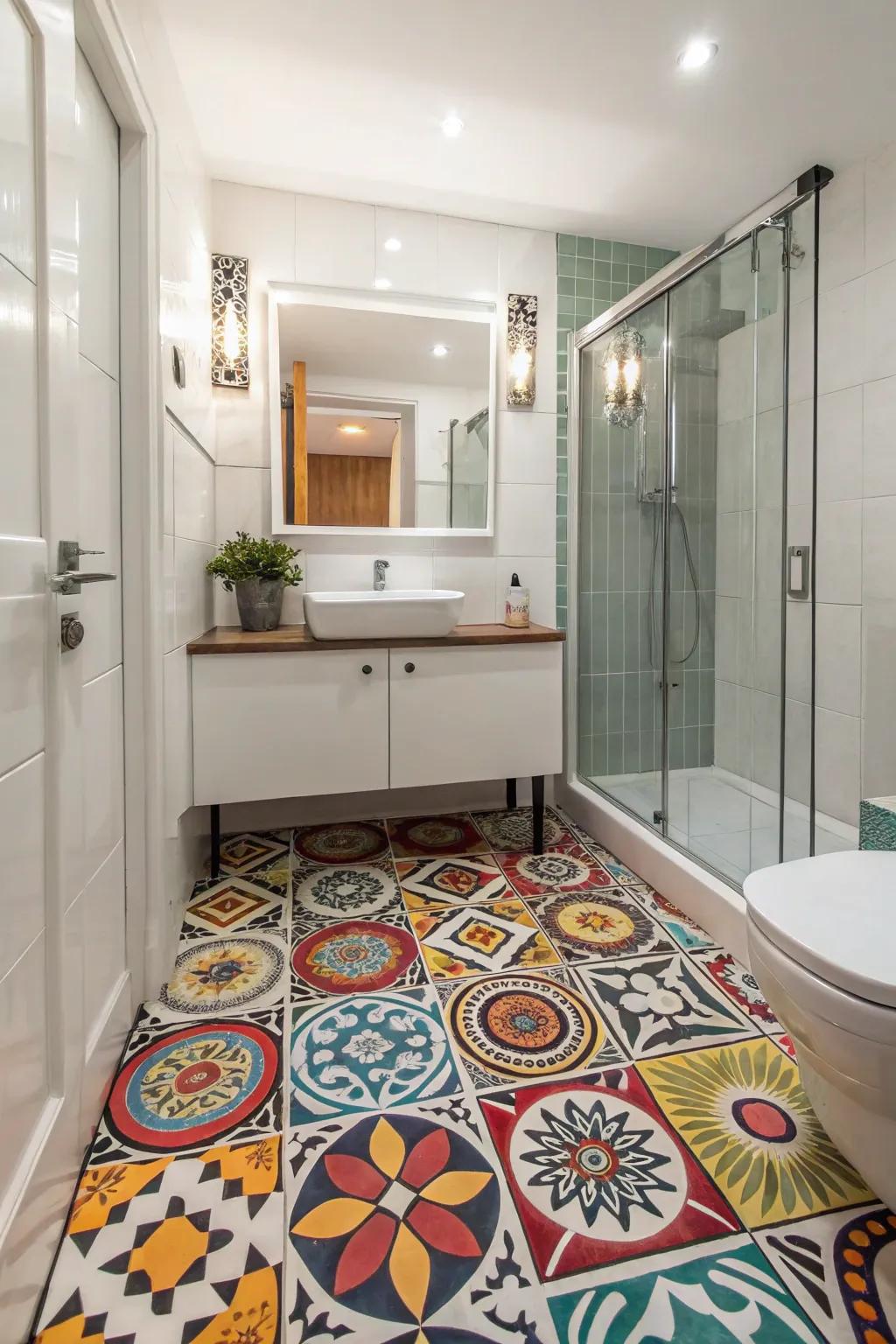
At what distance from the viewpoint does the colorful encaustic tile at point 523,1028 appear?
4.51 ft

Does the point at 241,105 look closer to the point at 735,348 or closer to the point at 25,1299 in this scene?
the point at 735,348

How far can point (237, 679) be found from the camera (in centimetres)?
202

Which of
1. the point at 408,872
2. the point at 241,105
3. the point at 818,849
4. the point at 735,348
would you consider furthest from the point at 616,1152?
the point at 241,105

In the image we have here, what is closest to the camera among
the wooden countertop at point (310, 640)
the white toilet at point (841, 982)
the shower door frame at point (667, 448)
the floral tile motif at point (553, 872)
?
the white toilet at point (841, 982)

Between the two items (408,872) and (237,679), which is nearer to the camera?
(237,679)

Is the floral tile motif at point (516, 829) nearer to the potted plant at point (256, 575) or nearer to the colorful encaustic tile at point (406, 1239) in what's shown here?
the potted plant at point (256, 575)

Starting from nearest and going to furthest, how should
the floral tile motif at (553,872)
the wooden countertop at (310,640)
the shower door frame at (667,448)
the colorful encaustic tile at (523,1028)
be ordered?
the colorful encaustic tile at (523,1028) < the shower door frame at (667,448) < the wooden countertop at (310,640) < the floral tile motif at (553,872)

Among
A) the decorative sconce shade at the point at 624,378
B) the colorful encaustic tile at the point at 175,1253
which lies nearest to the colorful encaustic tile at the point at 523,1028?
the colorful encaustic tile at the point at 175,1253

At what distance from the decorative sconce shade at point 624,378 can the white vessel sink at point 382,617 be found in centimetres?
94

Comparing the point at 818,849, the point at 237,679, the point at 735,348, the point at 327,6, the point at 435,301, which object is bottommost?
the point at 818,849

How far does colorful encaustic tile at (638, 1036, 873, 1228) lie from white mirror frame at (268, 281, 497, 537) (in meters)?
1.89

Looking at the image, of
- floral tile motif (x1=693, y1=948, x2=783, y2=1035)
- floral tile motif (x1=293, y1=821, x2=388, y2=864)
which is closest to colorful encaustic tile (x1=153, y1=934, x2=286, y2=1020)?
floral tile motif (x1=293, y1=821, x2=388, y2=864)

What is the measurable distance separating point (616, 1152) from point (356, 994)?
0.67 metres

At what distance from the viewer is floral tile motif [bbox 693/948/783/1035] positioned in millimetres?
1502
